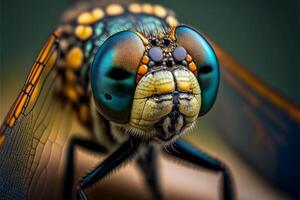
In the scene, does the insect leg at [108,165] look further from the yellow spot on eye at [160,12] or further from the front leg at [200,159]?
the yellow spot on eye at [160,12]

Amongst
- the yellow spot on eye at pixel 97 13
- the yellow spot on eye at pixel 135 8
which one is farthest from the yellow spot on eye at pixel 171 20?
the yellow spot on eye at pixel 97 13

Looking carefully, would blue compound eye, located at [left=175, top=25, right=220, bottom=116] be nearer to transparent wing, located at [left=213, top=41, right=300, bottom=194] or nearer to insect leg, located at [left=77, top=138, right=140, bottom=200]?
insect leg, located at [left=77, top=138, right=140, bottom=200]

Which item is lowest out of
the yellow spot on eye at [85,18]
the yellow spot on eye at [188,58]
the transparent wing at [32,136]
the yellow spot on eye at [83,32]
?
the transparent wing at [32,136]

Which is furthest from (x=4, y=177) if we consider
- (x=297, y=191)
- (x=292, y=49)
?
(x=292, y=49)

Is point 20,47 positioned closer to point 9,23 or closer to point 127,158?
point 9,23

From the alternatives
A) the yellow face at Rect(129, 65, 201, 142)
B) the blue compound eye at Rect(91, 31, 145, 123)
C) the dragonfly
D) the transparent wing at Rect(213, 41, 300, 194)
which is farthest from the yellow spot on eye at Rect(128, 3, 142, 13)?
the yellow face at Rect(129, 65, 201, 142)

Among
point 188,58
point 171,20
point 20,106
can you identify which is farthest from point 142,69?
point 171,20
